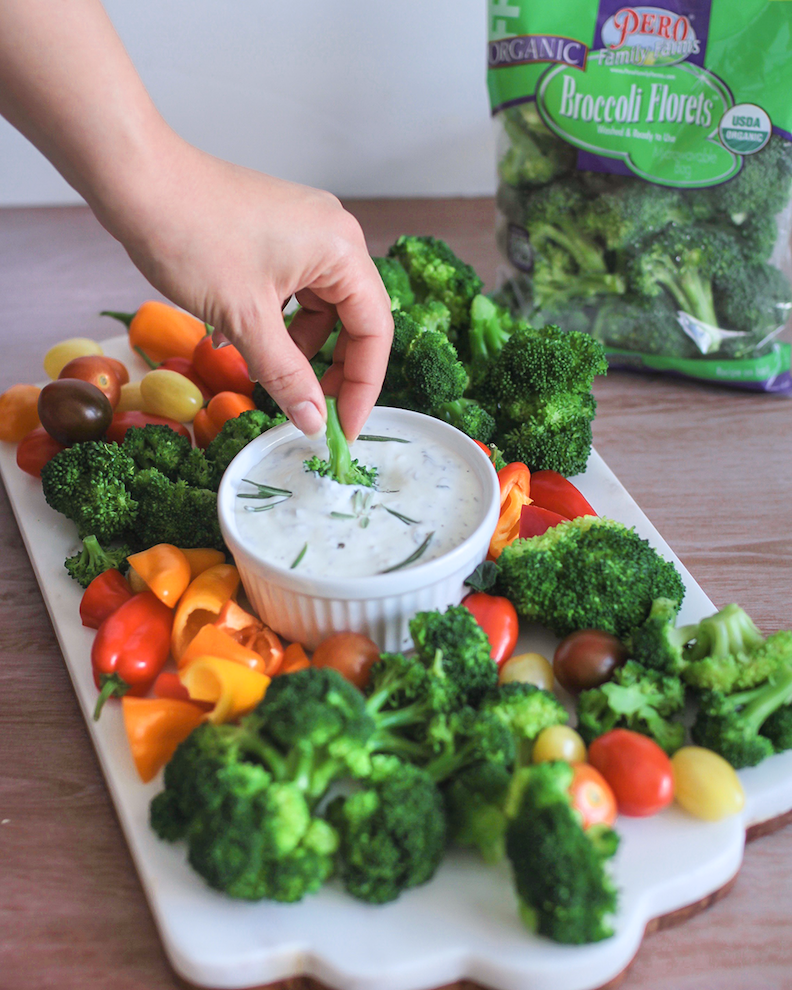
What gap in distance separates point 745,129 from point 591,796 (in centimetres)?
161

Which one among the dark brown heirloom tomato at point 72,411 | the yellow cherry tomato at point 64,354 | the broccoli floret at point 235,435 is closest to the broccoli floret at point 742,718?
the broccoli floret at point 235,435

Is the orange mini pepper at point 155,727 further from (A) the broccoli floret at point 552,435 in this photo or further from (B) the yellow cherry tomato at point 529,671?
(A) the broccoli floret at point 552,435

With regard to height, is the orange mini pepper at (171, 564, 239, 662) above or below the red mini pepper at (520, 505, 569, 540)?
below

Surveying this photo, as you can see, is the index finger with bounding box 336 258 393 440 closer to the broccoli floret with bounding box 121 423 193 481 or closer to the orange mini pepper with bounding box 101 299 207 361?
the broccoli floret with bounding box 121 423 193 481

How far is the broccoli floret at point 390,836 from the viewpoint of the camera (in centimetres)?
117

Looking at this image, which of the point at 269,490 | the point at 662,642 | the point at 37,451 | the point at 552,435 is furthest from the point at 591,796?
the point at 37,451

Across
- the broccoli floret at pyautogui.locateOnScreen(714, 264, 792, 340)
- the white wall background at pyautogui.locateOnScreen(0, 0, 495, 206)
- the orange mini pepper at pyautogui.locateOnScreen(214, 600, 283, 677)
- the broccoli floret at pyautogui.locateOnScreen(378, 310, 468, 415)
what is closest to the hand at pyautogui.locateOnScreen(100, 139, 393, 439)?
the broccoli floret at pyautogui.locateOnScreen(378, 310, 468, 415)

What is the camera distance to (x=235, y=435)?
185 centimetres

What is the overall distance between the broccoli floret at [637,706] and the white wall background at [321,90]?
7.77ft

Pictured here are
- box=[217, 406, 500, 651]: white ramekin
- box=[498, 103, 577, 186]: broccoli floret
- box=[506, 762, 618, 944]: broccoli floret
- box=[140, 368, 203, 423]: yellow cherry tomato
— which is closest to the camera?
box=[506, 762, 618, 944]: broccoli floret

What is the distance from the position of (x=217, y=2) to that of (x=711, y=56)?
160 cm

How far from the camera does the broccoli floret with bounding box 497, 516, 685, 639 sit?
5.01 ft

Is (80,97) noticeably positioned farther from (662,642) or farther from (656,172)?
(656,172)

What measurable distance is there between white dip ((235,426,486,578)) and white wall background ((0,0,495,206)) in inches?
73.4
